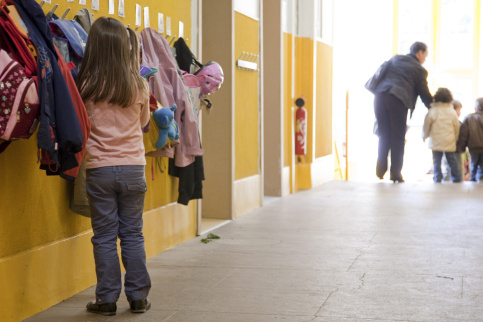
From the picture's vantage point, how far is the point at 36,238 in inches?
142

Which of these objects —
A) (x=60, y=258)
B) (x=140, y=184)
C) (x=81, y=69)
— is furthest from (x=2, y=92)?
(x=60, y=258)

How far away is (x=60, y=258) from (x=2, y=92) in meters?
1.17

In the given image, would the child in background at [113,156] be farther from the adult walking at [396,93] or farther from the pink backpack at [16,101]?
the adult walking at [396,93]

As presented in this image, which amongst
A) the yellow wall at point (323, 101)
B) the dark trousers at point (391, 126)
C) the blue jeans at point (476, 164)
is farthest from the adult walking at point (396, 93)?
the blue jeans at point (476, 164)

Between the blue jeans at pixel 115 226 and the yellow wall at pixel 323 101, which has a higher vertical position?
the yellow wall at pixel 323 101

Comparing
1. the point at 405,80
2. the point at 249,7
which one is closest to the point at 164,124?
the point at 249,7

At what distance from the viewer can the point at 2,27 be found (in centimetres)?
297

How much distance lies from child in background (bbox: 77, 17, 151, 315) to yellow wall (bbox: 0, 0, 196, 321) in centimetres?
25

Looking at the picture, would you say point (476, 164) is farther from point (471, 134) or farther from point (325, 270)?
point (325, 270)

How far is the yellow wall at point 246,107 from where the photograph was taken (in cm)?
712

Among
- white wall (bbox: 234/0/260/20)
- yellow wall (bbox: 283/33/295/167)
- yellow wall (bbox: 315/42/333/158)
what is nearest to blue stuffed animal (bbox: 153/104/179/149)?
white wall (bbox: 234/0/260/20)

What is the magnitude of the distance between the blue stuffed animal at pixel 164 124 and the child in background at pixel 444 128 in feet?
21.6

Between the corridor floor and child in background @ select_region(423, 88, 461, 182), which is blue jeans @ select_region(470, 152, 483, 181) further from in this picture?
the corridor floor

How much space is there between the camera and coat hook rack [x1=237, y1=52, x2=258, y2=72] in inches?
279
